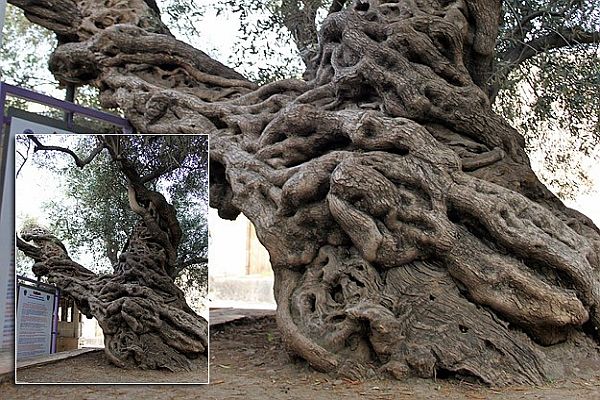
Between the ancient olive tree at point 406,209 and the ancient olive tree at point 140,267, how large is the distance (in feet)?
2.68

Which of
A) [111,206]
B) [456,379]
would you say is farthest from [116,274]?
[456,379]

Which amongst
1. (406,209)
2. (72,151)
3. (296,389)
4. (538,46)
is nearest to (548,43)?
(538,46)

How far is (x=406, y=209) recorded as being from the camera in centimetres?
400

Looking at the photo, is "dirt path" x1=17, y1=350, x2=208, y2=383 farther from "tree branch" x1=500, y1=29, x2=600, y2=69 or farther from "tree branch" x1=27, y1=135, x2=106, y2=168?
"tree branch" x1=500, y1=29, x2=600, y2=69

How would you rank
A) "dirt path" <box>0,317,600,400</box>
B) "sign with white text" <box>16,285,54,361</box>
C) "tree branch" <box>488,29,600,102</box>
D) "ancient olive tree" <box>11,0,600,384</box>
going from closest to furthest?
"dirt path" <box>0,317,600,400</box> < "sign with white text" <box>16,285,54,361</box> < "ancient olive tree" <box>11,0,600,384</box> < "tree branch" <box>488,29,600,102</box>

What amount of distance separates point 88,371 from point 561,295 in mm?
2826

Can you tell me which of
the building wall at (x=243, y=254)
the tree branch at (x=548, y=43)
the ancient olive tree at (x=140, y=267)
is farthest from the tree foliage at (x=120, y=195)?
the building wall at (x=243, y=254)

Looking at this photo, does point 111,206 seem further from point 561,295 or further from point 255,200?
point 561,295

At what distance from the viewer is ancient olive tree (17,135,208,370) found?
3.49 metres

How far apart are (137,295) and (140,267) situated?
0.20m

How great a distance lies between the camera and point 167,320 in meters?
3.55

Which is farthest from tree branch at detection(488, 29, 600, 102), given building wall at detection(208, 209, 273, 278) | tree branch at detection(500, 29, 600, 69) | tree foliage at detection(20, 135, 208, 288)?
building wall at detection(208, 209, 273, 278)

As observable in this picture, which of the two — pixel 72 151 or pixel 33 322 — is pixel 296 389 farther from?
pixel 72 151

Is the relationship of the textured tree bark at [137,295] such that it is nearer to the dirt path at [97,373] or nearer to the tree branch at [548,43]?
the dirt path at [97,373]
